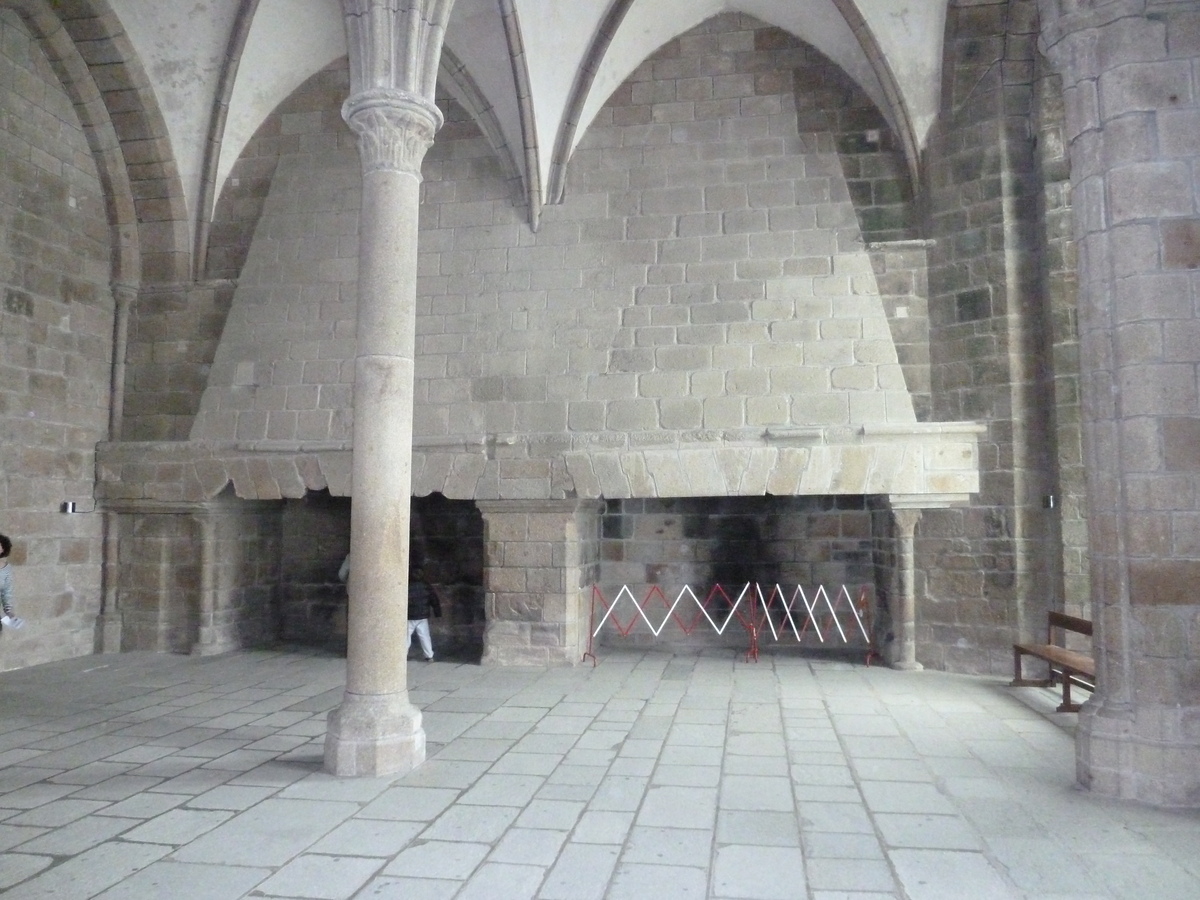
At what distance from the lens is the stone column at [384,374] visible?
4.36 meters

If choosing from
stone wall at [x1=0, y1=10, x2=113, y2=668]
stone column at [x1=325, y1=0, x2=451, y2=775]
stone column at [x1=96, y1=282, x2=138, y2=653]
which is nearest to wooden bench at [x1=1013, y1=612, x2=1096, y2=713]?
stone column at [x1=325, y1=0, x2=451, y2=775]

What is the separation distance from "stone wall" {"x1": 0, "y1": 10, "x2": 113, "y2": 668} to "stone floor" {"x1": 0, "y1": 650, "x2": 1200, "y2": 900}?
5.03 feet

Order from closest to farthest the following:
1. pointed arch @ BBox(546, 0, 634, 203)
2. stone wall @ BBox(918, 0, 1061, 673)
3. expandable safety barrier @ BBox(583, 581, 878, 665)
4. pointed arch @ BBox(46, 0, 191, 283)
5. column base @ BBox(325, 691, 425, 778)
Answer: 1. column base @ BBox(325, 691, 425, 778)
2. stone wall @ BBox(918, 0, 1061, 673)
3. pointed arch @ BBox(546, 0, 634, 203)
4. pointed arch @ BBox(46, 0, 191, 283)
5. expandable safety barrier @ BBox(583, 581, 878, 665)

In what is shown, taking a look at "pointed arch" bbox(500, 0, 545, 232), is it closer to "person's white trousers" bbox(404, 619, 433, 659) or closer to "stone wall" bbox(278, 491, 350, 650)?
"person's white trousers" bbox(404, 619, 433, 659)

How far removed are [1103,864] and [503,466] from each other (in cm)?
510

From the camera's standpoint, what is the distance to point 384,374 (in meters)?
4.52

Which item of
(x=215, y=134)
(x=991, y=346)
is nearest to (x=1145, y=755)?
(x=991, y=346)

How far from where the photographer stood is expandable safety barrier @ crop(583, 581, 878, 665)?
821 cm

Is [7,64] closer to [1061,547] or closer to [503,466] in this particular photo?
[503,466]

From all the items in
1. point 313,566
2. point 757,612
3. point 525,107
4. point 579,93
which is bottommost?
point 757,612

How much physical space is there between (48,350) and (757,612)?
22.4 ft

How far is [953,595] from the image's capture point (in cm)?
708

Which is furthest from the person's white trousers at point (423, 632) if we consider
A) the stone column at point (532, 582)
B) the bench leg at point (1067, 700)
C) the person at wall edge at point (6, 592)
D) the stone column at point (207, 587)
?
the bench leg at point (1067, 700)

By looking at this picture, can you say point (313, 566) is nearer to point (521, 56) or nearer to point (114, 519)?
point (114, 519)
